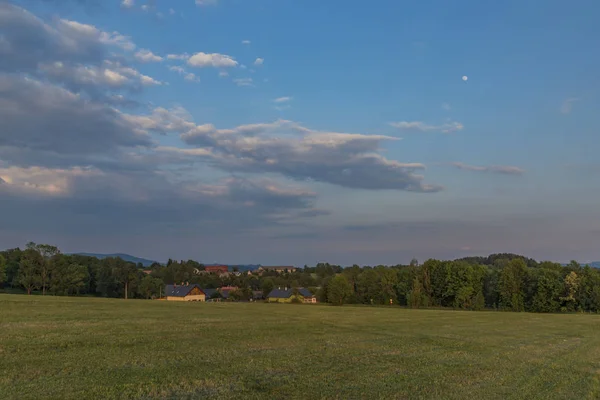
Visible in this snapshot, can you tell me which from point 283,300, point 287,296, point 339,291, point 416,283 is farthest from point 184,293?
point 416,283

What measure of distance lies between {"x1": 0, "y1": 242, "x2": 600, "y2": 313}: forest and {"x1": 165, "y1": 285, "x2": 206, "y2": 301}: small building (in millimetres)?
4265

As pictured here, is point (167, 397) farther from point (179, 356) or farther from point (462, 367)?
point (462, 367)

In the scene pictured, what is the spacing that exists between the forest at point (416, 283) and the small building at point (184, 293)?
4265 millimetres

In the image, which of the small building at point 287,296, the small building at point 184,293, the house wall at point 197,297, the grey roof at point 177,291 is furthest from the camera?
the small building at point 287,296

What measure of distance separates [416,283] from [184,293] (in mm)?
65976

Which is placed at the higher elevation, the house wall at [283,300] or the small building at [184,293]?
the small building at [184,293]

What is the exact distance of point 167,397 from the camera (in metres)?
9.77

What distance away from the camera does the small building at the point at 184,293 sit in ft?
404

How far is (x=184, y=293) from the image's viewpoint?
12425cm

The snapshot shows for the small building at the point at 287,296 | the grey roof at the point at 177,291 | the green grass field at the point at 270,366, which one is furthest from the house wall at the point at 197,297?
the green grass field at the point at 270,366

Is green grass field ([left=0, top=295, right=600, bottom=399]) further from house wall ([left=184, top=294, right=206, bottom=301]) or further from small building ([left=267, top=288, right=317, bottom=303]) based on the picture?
house wall ([left=184, top=294, right=206, bottom=301])


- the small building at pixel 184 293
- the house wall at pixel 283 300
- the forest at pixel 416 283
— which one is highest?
the forest at pixel 416 283

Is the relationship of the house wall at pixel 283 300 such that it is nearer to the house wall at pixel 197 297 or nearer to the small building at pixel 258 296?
the small building at pixel 258 296

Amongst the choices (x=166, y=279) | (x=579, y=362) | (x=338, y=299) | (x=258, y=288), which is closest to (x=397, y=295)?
(x=338, y=299)
